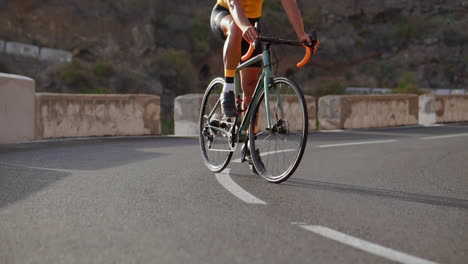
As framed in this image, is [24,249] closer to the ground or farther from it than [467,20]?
closer to the ground

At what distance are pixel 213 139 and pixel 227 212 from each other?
7.45 ft

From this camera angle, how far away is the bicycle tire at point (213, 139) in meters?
6.21

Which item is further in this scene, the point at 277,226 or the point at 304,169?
the point at 304,169

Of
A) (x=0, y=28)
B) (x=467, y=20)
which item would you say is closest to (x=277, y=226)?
(x=0, y=28)

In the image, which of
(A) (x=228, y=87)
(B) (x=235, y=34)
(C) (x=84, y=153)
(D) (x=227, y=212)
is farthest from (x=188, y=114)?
(D) (x=227, y=212)

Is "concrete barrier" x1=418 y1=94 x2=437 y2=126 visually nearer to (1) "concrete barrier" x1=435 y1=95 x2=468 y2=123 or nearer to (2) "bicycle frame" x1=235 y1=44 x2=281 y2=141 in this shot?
(1) "concrete barrier" x1=435 y1=95 x2=468 y2=123

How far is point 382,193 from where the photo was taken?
5098 millimetres

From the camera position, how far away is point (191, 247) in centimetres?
323

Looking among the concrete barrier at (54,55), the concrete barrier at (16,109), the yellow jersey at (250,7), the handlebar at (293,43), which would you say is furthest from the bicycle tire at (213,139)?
the concrete barrier at (54,55)

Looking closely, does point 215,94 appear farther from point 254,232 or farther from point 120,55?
point 120,55

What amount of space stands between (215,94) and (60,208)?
2.50 meters

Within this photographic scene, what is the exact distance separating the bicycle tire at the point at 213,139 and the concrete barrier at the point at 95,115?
470cm

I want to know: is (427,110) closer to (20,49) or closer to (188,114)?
(188,114)

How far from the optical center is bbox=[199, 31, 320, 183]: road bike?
5.25 metres
